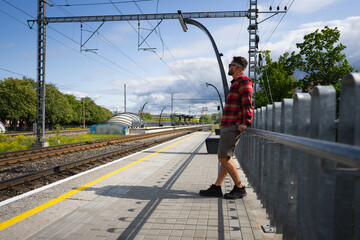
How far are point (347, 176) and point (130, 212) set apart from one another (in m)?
3.12

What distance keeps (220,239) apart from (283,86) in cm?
3261

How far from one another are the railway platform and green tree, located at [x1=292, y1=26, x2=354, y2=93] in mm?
26357

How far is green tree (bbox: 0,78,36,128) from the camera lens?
46.2 m

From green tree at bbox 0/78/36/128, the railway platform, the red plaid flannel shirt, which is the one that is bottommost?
the railway platform

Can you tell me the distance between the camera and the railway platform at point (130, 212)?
124 inches

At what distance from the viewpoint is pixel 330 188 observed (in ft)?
4.36

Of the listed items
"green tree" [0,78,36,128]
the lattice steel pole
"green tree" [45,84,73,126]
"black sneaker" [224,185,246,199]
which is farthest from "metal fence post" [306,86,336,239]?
"green tree" [45,84,73,126]

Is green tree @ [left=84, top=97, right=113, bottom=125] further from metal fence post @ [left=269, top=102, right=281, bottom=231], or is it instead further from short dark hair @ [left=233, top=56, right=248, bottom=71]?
metal fence post @ [left=269, top=102, right=281, bottom=231]

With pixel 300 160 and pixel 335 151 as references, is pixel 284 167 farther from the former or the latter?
pixel 335 151

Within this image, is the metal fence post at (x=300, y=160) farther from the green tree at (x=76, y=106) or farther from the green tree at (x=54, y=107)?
the green tree at (x=76, y=106)

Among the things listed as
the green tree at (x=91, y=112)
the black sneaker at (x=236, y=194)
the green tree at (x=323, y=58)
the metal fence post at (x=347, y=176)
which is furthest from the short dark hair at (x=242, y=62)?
the green tree at (x=91, y=112)

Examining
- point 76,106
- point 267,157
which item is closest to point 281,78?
point 267,157

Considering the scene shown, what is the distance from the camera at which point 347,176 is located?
1.26 m

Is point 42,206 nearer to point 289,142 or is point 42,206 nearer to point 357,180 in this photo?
point 289,142
